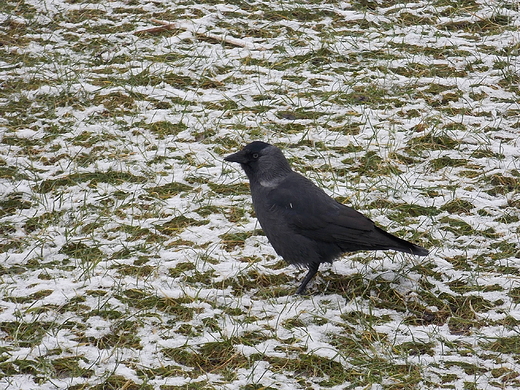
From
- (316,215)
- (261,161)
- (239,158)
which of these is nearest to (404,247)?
(316,215)

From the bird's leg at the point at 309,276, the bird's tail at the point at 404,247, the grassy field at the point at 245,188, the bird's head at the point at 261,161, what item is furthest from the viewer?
the bird's head at the point at 261,161

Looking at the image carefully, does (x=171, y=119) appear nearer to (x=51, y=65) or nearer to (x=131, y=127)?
(x=131, y=127)

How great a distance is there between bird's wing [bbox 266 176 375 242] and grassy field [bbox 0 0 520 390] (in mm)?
403

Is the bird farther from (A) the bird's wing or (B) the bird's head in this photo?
(B) the bird's head

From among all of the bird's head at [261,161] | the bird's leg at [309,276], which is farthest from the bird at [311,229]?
the bird's head at [261,161]

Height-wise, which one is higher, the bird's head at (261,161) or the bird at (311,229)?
the bird's head at (261,161)

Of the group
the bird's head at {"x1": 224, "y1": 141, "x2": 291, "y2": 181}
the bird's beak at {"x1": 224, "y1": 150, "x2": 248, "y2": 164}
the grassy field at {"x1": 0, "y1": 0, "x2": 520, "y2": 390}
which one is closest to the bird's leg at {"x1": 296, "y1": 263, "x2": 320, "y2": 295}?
the grassy field at {"x1": 0, "y1": 0, "x2": 520, "y2": 390}

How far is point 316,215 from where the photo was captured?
5.18 m

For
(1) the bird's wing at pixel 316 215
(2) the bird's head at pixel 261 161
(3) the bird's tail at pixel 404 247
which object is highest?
(2) the bird's head at pixel 261 161

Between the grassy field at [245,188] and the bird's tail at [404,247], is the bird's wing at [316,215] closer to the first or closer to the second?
the bird's tail at [404,247]

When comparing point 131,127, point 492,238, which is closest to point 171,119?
point 131,127

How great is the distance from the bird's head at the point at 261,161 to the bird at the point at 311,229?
0.56ft

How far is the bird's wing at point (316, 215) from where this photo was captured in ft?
16.7

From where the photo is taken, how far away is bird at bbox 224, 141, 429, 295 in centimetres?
505
